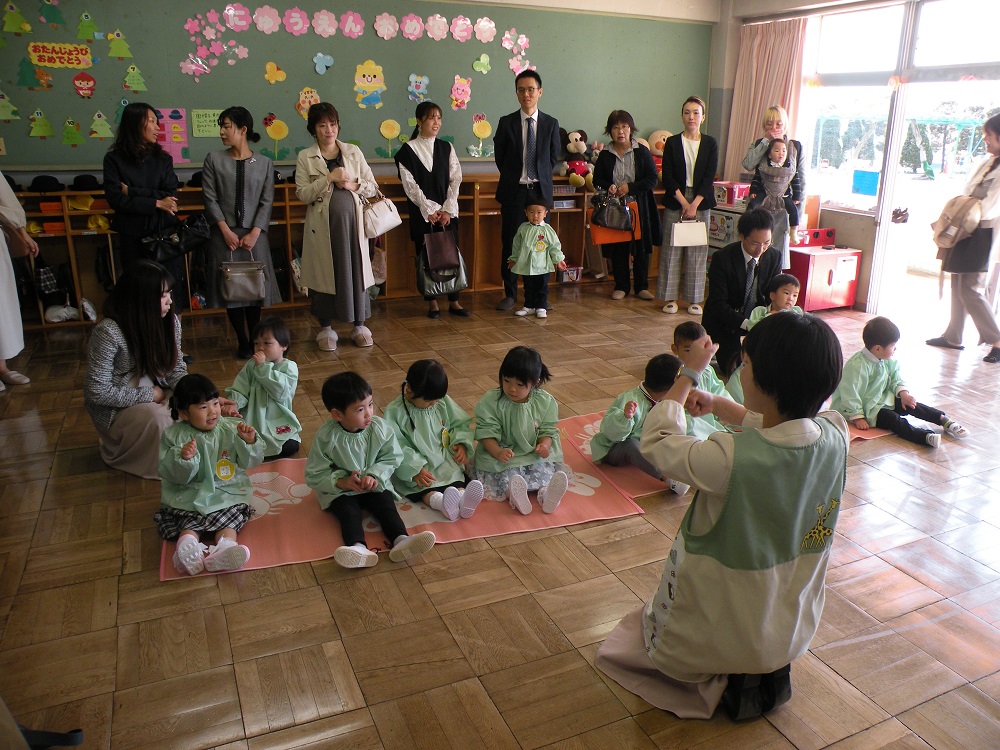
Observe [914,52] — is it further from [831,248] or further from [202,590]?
[202,590]

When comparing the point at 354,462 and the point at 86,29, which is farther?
the point at 86,29

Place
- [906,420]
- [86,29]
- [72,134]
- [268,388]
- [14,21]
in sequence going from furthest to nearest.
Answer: [72,134] → [86,29] → [14,21] → [906,420] → [268,388]

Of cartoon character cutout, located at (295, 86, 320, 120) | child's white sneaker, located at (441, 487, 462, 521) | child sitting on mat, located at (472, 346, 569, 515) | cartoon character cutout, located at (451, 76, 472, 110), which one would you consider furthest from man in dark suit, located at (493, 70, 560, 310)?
child's white sneaker, located at (441, 487, 462, 521)

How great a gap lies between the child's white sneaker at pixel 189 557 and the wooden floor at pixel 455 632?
0.06m

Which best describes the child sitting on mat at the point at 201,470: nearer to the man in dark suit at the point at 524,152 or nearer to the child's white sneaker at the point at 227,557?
the child's white sneaker at the point at 227,557

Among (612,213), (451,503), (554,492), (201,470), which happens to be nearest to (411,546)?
(451,503)

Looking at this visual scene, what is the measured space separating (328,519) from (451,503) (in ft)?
1.57

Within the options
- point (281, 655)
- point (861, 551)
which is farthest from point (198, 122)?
point (861, 551)

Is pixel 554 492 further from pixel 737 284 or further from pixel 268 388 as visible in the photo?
pixel 737 284

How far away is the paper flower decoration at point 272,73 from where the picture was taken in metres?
5.87

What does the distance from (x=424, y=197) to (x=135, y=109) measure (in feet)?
6.20

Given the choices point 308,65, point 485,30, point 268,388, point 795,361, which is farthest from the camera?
point 485,30

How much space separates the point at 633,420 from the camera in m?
3.32

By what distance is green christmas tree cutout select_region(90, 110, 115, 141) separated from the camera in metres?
5.50
